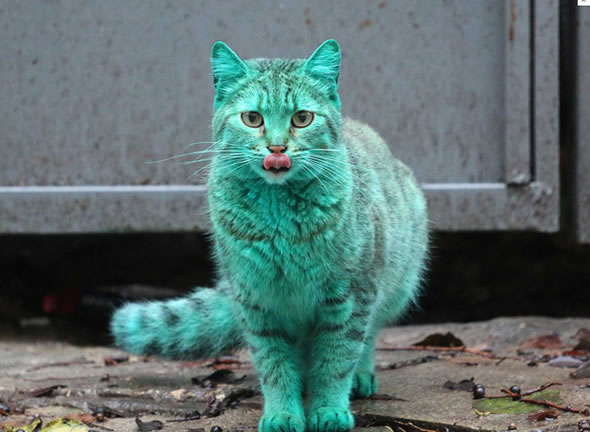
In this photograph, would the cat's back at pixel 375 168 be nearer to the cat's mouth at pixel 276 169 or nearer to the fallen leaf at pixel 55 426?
the cat's mouth at pixel 276 169

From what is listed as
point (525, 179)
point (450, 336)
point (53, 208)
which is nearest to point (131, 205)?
point (53, 208)

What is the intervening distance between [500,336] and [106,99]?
8.46 ft

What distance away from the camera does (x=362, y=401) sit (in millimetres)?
3055

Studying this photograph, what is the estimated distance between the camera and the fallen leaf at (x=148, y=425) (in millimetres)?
2721

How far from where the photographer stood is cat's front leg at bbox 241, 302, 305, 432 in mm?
2707

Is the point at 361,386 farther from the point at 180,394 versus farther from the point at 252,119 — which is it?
the point at 252,119

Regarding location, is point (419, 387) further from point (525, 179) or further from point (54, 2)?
point (54, 2)

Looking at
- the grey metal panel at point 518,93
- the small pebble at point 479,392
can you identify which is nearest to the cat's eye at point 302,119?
the small pebble at point 479,392

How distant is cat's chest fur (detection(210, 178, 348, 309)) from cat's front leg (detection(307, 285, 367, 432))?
0.28ft

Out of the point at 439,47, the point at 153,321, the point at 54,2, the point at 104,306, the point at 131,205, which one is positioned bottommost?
the point at 104,306

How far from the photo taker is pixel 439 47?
4582 mm

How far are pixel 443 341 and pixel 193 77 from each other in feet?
6.74

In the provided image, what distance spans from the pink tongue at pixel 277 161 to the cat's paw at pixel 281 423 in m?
0.83

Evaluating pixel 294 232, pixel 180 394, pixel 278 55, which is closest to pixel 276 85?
pixel 294 232
